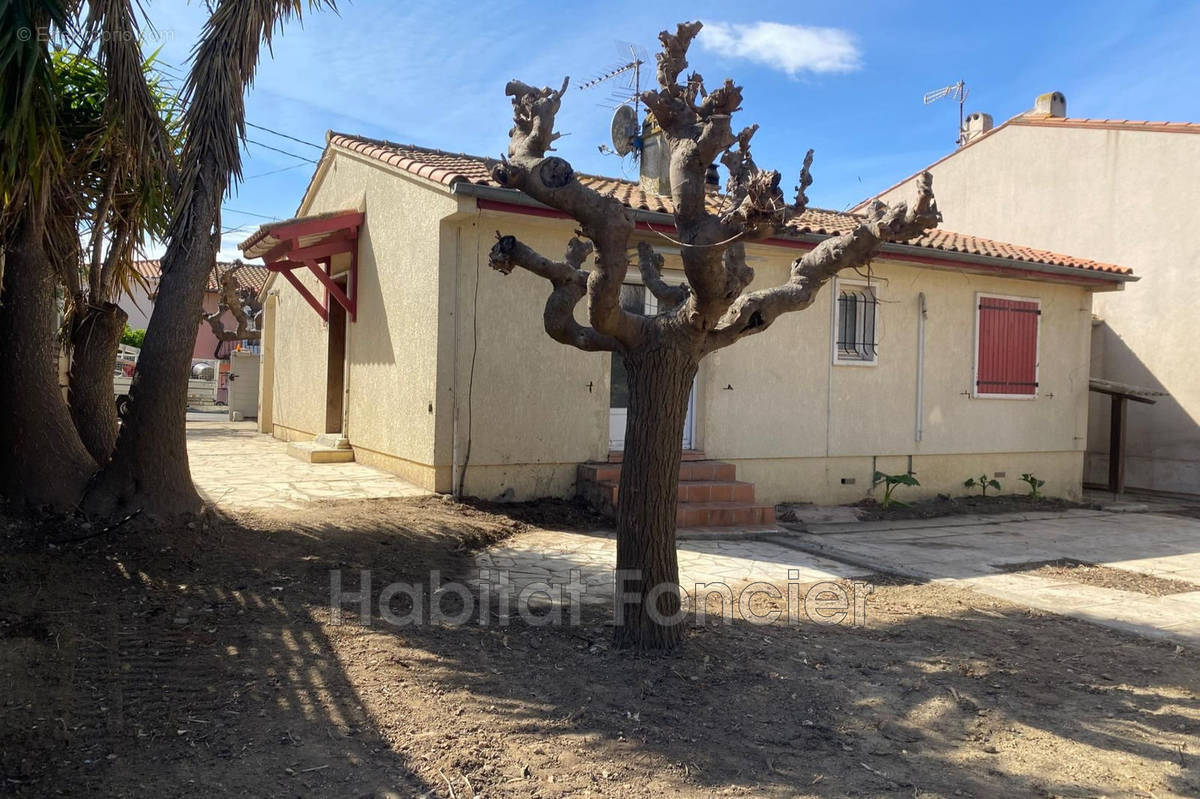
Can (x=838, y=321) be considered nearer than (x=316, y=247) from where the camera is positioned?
Yes

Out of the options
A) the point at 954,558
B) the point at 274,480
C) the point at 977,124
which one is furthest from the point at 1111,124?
the point at 274,480

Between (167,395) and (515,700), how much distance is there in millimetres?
3558

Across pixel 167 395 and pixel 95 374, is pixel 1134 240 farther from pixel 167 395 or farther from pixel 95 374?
pixel 95 374

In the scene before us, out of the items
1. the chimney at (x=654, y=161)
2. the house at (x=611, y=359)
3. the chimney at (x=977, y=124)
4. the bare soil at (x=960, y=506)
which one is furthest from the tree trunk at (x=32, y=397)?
the chimney at (x=977, y=124)

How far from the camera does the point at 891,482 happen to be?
35.4 ft

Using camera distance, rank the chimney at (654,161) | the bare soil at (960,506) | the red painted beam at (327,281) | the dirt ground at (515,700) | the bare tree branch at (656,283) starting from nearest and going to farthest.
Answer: the dirt ground at (515,700), the bare tree branch at (656,283), the red painted beam at (327,281), the bare soil at (960,506), the chimney at (654,161)

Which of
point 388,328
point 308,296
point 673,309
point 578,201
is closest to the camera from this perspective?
point 578,201

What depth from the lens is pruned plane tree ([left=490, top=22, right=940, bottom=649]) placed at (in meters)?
4.42

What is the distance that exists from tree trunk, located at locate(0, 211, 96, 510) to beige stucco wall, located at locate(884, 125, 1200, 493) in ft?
47.9

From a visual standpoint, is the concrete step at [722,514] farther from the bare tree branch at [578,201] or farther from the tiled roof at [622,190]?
the bare tree branch at [578,201]

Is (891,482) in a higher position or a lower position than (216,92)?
lower

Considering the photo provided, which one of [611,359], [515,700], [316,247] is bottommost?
[515,700]

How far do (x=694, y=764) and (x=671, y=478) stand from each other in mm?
1571

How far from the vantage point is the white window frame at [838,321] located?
1084cm
